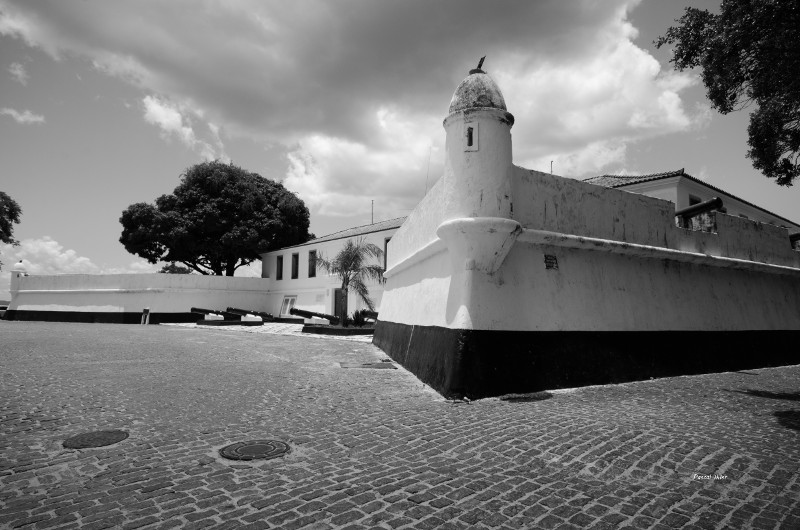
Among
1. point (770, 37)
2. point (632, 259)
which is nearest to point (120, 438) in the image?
point (632, 259)

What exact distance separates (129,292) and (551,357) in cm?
2892

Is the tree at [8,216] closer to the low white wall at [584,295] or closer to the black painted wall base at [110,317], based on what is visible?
the black painted wall base at [110,317]

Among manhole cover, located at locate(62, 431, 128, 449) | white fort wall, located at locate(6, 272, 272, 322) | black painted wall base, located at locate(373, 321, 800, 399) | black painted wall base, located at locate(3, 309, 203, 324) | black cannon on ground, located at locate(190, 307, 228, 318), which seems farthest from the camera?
white fort wall, located at locate(6, 272, 272, 322)

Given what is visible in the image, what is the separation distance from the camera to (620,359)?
756 cm

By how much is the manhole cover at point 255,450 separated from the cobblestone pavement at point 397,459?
123 millimetres

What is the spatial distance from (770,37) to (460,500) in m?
7.57

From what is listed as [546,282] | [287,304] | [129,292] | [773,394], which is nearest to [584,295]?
[546,282]

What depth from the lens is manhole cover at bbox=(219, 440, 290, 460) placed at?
11.9 feet

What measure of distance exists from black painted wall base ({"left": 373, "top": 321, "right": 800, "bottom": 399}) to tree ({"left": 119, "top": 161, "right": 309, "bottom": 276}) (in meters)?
25.4

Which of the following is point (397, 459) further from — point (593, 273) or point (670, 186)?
point (670, 186)

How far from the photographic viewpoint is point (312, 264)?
30.6 meters

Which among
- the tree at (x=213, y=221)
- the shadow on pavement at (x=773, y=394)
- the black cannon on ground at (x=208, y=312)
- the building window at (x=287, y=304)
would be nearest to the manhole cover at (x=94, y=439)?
the shadow on pavement at (x=773, y=394)

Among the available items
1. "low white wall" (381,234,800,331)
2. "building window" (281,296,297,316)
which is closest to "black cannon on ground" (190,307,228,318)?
"building window" (281,296,297,316)

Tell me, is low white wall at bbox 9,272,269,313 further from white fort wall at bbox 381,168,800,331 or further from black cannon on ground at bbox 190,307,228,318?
white fort wall at bbox 381,168,800,331
